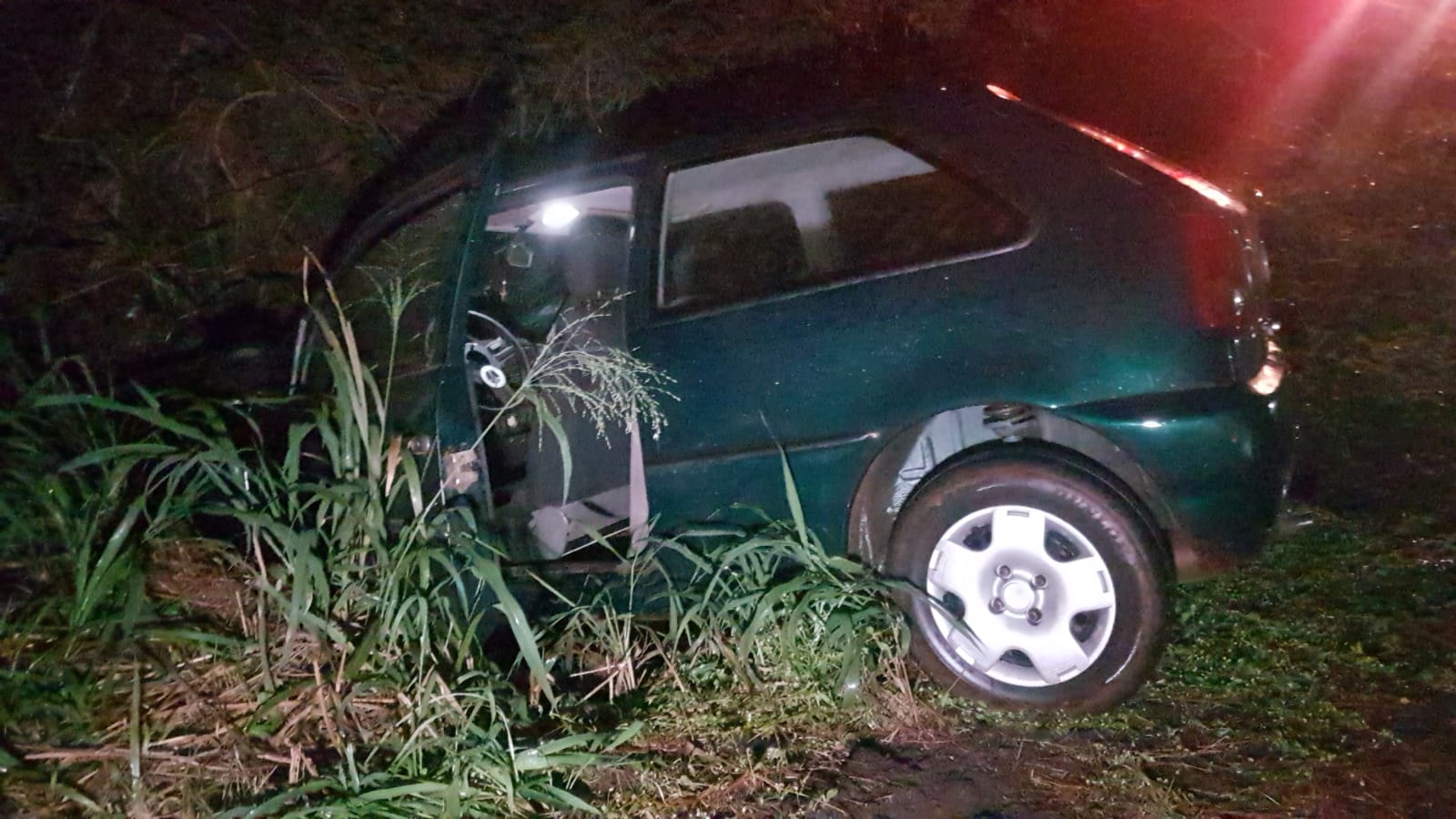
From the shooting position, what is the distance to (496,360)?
4.02 metres

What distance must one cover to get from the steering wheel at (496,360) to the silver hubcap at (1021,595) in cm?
157

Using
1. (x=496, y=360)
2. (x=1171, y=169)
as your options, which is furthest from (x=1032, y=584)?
(x=496, y=360)

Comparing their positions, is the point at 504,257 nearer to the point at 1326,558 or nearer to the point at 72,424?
the point at 72,424

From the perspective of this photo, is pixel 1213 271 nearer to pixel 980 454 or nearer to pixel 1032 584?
pixel 980 454

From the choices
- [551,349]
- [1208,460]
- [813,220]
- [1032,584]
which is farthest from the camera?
[551,349]

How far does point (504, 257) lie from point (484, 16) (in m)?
3.07

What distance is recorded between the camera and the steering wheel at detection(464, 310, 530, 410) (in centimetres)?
392

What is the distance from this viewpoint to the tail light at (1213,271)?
3176mm

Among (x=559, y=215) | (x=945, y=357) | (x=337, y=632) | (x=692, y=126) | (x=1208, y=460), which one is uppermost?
(x=692, y=126)

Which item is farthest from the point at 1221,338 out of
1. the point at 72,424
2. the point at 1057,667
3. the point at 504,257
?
the point at 72,424

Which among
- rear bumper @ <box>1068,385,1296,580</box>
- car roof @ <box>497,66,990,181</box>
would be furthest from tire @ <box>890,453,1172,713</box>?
car roof @ <box>497,66,990,181</box>

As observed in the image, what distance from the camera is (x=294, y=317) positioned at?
6.03 meters

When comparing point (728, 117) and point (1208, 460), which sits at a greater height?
point (728, 117)

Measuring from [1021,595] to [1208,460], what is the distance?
0.63 meters
